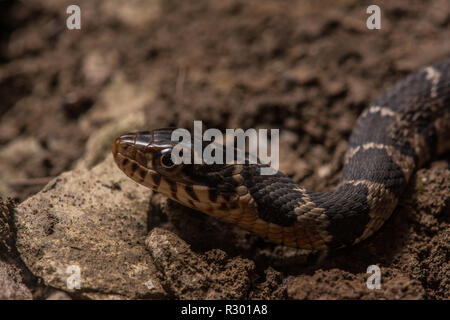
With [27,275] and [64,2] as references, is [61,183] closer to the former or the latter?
[27,275]

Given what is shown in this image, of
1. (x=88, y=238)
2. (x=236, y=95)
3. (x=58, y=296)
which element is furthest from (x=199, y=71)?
(x=58, y=296)

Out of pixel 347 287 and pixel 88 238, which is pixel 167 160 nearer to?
pixel 88 238

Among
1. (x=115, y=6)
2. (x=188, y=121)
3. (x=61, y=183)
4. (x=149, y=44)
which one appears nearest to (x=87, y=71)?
(x=149, y=44)

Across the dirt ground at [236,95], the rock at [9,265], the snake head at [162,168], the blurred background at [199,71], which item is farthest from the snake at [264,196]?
the rock at [9,265]

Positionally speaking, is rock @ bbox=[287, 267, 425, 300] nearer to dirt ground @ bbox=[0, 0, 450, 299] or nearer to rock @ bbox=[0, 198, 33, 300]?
dirt ground @ bbox=[0, 0, 450, 299]

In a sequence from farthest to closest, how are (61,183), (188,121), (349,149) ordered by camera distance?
(188,121)
(349,149)
(61,183)
